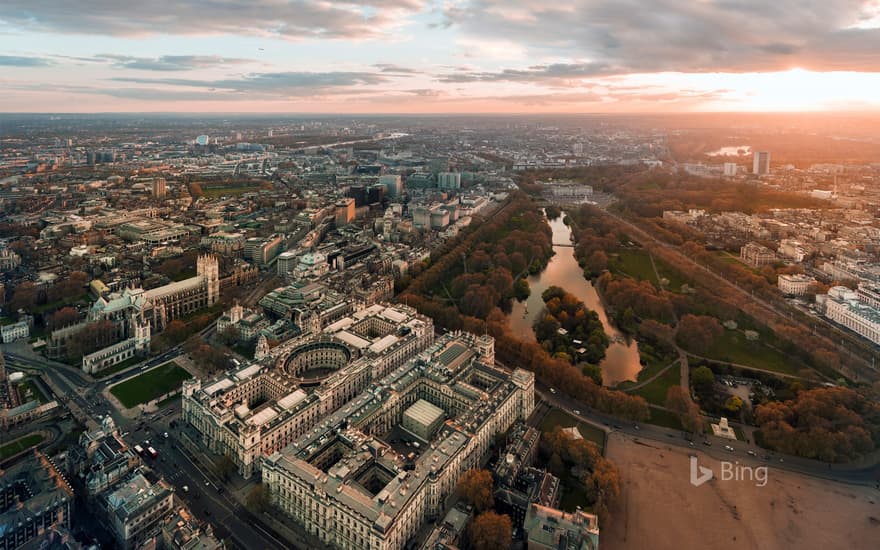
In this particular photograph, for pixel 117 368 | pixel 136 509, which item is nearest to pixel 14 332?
pixel 117 368

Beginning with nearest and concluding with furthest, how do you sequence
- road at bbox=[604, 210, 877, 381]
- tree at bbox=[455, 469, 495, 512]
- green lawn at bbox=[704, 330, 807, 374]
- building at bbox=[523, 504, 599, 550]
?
building at bbox=[523, 504, 599, 550]
tree at bbox=[455, 469, 495, 512]
road at bbox=[604, 210, 877, 381]
green lawn at bbox=[704, 330, 807, 374]

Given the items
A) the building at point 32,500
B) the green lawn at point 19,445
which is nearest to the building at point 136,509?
the building at point 32,500

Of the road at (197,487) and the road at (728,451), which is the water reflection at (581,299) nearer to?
the road at (728,451)

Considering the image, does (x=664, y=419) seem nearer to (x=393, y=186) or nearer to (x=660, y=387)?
(x=660, y=387)

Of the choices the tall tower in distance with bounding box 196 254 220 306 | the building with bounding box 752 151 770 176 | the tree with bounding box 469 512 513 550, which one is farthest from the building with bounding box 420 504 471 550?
the building with bounding box 752 151 770 176

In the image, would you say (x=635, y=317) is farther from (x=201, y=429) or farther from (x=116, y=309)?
(x=116, y=309)

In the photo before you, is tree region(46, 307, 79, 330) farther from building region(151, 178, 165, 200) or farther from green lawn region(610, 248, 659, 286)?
building region(151, 178, 165, 200)
